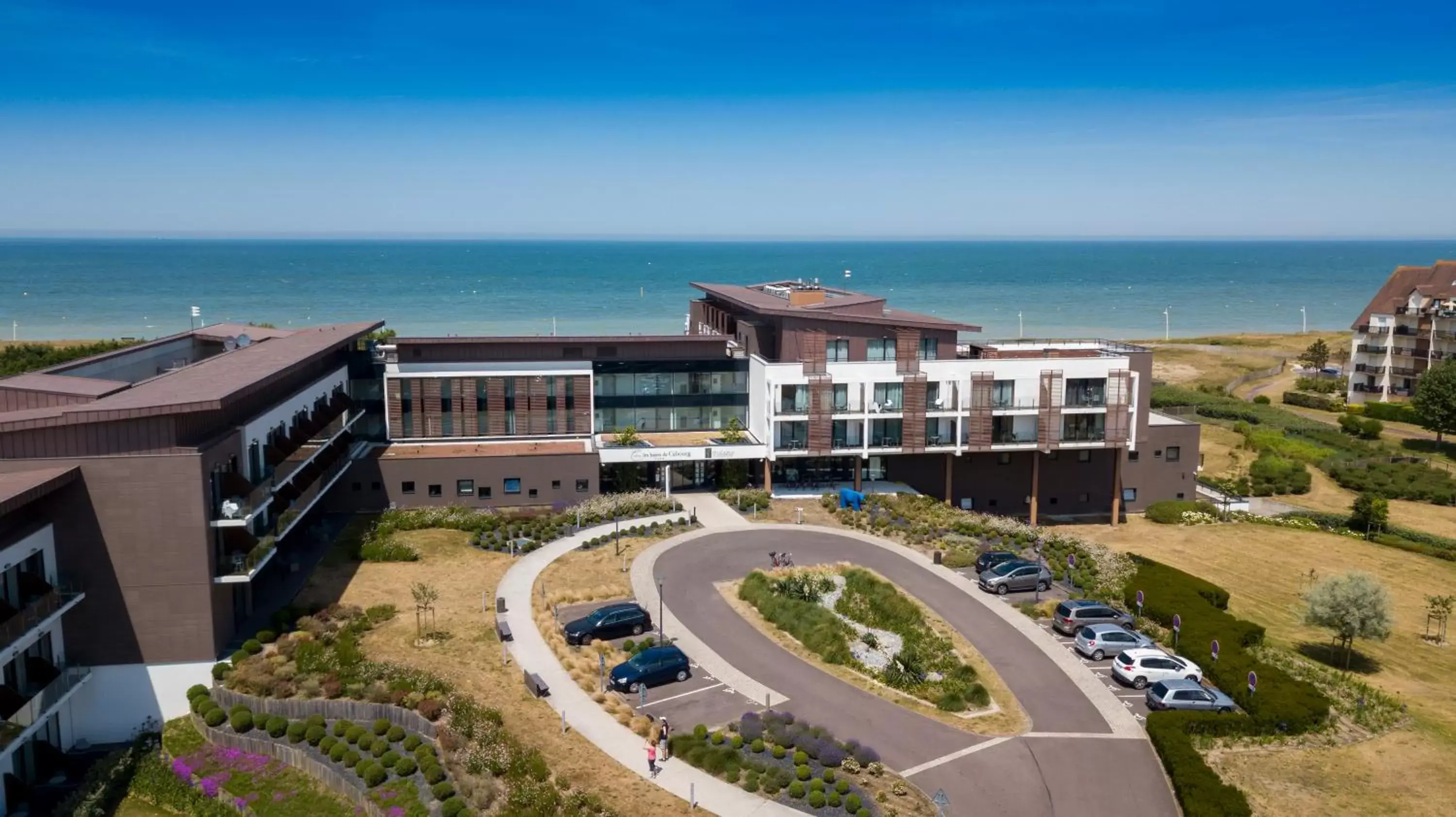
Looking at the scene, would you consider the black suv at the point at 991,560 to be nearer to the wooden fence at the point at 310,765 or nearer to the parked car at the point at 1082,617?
the parked car at the point at 1082,617

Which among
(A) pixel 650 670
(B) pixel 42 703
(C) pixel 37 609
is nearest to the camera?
(C) pixel 37 609

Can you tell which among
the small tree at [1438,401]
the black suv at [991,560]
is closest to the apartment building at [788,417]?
the black suv at [991,560]

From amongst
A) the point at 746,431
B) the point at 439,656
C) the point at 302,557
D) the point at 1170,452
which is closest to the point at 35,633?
the point at 439,656

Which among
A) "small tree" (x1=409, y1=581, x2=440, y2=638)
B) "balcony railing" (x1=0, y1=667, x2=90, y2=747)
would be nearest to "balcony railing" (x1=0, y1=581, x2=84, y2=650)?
"balcony railing" (x1=0, y1=667, x2=90, y2=747)

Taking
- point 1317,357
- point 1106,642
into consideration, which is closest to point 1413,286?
point 1317,357

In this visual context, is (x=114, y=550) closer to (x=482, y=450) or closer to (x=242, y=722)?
(x=242, y=722)

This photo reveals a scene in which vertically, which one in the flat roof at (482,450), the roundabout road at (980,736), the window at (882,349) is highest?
the window at (882,349)

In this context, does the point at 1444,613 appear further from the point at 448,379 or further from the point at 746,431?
the point at 448,379
